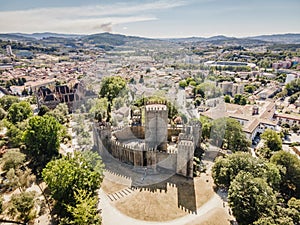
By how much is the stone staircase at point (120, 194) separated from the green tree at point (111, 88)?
26678mm

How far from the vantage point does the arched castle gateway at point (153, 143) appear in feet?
69.3

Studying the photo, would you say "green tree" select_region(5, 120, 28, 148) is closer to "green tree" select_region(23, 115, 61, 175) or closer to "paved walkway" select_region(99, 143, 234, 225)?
"green tree" select_region(23, 115, 61, 175)

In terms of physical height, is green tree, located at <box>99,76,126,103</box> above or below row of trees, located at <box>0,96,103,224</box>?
above

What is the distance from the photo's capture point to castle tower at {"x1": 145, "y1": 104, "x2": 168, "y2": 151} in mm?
23297

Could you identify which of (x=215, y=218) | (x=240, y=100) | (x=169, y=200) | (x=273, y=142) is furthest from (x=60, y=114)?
(x=240, y=100)

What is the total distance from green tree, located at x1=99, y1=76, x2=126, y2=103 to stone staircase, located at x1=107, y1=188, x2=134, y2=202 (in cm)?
2668

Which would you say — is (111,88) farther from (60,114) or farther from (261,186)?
(261,186)

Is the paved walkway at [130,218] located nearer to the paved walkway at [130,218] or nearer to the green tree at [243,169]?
the paved walkway at [130,218]

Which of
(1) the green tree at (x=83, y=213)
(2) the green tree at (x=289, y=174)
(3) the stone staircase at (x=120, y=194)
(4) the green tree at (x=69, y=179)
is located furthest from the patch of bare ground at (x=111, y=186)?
(2) the green tree at (x=289, y=174)

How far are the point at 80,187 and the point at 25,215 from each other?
182 inches

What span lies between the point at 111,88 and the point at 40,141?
23050mm

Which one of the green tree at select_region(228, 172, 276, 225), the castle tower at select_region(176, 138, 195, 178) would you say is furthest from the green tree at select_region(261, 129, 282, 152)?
the castle tower at select_region(176, 138, 195, 178)

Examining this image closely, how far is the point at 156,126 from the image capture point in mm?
24109

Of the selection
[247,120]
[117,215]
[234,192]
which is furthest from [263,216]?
[247,120]
